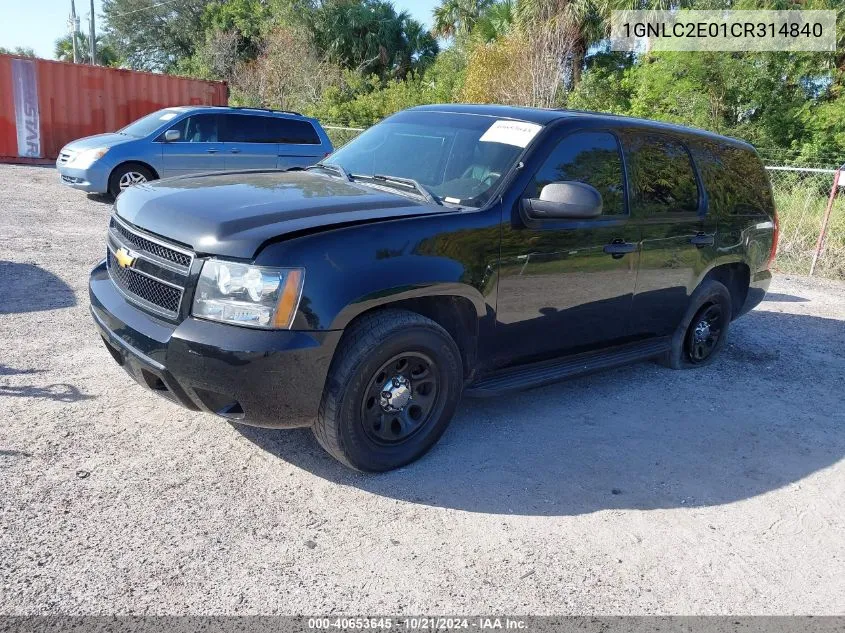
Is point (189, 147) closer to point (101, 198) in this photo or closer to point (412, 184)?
point (101, 198)

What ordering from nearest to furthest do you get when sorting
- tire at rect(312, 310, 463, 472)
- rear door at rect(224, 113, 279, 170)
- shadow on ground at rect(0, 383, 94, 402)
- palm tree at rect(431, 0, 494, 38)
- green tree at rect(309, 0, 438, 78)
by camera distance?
tire at rect(312, 310, 463, 472), shadow on ground at rect(0, 383, 94, 402), rear door at rect(224, 113, 279, 170), palm tree at rect(431, 0, 494, 38), green tree at rect(309, 0, 438, 78)

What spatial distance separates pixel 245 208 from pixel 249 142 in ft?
32.4

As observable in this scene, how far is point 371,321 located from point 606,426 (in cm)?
196

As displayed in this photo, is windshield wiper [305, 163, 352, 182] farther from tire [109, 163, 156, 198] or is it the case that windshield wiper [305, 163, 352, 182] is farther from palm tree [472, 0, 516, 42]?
palm tree [472, 0, 516, 42]

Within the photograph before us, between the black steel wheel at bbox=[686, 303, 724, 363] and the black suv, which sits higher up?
the black suv

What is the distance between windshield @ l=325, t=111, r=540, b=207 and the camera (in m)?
4.24

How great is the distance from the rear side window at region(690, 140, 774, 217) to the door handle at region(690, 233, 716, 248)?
195 millimetres

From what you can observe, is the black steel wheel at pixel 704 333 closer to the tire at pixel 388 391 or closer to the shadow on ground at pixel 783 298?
the tire at pixel 388 391

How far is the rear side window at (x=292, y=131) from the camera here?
1308 centimetres

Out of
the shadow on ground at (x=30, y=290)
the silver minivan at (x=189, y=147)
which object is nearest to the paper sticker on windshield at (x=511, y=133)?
Answer: the shadow on ground at (x=30, y=290)

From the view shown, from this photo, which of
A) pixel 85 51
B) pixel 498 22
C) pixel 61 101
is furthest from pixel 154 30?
pixel 61 101

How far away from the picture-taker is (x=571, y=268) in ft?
14.6

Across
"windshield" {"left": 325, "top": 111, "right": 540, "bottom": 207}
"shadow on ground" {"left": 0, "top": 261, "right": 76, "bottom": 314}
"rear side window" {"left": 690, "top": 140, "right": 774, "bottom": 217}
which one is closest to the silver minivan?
"shadow on ground" {"left": 0, "top": 261, "right": 76, "bottom": 314}

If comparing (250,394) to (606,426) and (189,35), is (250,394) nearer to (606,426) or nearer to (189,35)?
(606,426)
